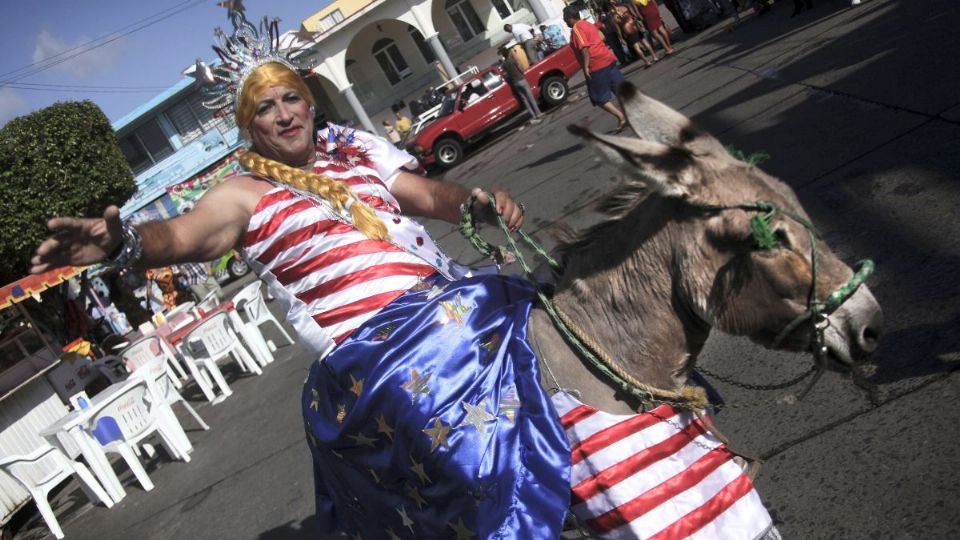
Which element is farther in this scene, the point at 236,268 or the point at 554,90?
the point at 236,268

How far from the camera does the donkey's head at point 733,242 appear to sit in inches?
71.4

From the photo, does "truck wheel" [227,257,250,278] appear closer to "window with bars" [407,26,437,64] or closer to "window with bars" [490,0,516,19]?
"window with bars" [407,26,437,64]

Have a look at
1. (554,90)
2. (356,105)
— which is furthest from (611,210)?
(356,105)

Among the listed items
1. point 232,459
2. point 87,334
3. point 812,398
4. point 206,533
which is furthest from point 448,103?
point 812,398

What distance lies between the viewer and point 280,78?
9.74 feet

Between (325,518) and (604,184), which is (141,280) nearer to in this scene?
(604,184)

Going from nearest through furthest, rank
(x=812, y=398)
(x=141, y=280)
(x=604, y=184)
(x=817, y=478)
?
(x=817, y=478) → (x=812, y=398) → (x=604, y=184) → (x=141, y=280)

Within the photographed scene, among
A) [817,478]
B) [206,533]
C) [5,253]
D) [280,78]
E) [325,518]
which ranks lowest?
[817,478]

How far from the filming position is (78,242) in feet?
6.86

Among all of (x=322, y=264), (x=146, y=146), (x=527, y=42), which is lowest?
(x=322, y=264)

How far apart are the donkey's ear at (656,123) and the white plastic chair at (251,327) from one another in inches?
369

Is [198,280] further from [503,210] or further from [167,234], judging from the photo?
[503,210]

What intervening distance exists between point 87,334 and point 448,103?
39.2ft

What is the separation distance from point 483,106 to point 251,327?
38.9 ft
